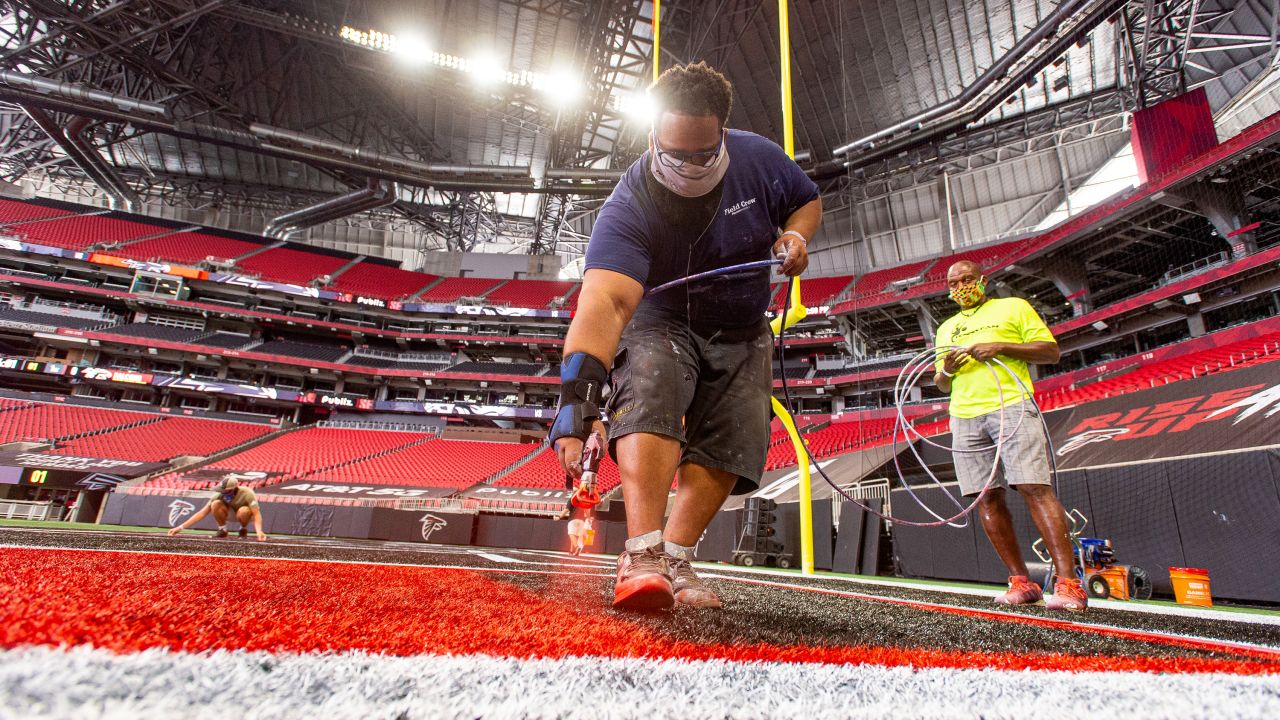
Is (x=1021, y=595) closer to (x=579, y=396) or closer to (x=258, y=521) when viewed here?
(x=579, y=396)

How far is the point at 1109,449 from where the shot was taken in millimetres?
4820

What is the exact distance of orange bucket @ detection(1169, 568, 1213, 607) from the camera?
3.42m

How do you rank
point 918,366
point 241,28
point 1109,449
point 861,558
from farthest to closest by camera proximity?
point 241,28
point 861,558
point 1109,449
point 918,366

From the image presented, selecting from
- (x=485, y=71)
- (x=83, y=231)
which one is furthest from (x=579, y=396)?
(x=83, y=231)

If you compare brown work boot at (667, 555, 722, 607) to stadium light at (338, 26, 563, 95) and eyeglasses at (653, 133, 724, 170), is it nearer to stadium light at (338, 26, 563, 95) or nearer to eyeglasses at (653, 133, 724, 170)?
eyeglasses at (653, 133, 724, 170)

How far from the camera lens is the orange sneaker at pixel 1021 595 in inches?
85.9

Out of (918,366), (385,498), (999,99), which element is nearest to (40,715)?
(918,366)

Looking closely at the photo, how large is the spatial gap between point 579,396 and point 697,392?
0.52m

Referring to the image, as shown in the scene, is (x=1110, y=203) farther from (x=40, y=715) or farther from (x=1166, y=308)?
(x=40, y=715)

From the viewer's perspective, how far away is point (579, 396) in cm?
138

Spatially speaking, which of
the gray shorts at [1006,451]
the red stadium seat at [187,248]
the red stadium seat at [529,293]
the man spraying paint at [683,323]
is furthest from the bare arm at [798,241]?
the red stadium seat at [187,248]

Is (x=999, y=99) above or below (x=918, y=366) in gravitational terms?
above

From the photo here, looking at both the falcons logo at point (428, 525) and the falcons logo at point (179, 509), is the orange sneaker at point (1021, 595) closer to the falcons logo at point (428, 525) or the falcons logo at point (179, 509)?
the falcons logo at point (428, 525)

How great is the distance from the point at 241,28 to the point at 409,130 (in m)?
5.57
